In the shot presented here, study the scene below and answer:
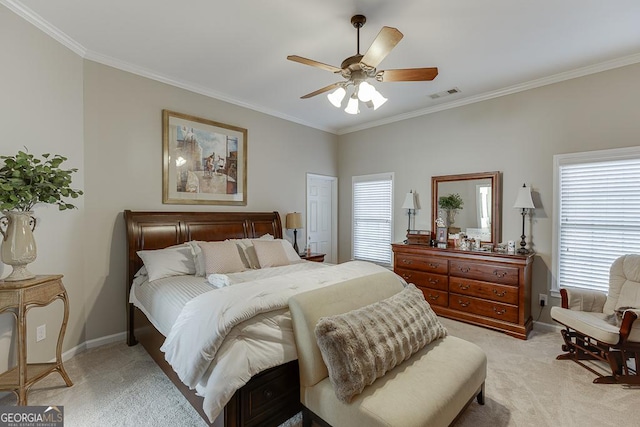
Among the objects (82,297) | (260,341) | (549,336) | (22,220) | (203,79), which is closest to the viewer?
(260,341)

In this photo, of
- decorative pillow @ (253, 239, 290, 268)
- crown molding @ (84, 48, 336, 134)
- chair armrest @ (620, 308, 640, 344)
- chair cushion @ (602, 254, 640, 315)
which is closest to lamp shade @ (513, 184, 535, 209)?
chair cushion @ (602, 254, 640, 315)

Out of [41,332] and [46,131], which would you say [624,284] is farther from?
[46,131]

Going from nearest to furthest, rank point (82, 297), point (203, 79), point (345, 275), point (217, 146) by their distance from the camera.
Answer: point (345, 275) → point (82, 297) → point (203, 79) → point (217, 146)

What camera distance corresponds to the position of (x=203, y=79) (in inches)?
143

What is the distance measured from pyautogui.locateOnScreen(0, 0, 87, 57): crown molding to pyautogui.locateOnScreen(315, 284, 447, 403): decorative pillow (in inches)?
134

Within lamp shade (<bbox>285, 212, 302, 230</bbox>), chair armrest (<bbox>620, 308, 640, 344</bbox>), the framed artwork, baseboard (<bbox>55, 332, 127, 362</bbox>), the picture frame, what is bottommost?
baseboard (<bbox>55, 332, 127, 362</bbox>)

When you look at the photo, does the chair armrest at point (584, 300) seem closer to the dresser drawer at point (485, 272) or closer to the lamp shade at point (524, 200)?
the dresser drawer at point (485, 272)

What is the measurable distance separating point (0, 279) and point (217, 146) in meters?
2.54

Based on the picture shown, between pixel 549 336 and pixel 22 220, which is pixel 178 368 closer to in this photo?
pixel 22 220

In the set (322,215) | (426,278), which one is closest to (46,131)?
(322,215)

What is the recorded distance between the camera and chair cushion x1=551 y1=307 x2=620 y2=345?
8.07ft

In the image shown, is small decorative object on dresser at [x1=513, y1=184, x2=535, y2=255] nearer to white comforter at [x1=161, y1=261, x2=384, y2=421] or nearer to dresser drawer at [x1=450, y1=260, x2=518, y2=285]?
dresser drawer at [x1=450, y1=260, x2=518, y2=285]

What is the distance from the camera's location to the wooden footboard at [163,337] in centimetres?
178

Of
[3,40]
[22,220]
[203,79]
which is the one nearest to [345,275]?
[22,220]
